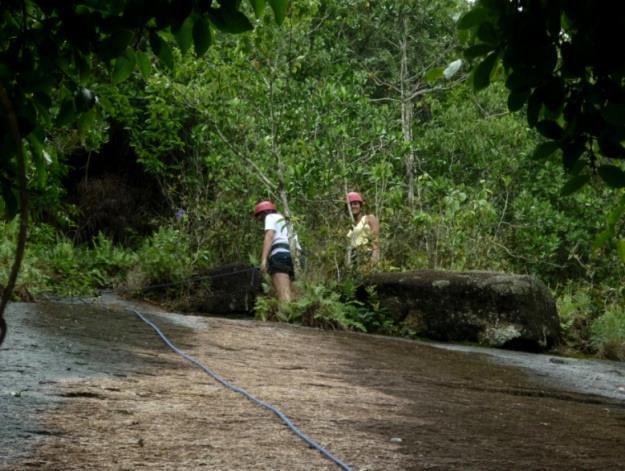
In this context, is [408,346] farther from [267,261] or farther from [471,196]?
[471,196]

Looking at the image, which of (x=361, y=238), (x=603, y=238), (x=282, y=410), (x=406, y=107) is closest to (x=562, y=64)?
(x=603, y=238)

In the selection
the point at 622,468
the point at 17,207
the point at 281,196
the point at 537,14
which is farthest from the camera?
the point at 281,196

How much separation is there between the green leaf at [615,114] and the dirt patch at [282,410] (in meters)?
1.68

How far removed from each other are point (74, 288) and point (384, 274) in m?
4.04

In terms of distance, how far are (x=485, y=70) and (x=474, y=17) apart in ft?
0.51

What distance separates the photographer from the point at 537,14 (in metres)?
2.89

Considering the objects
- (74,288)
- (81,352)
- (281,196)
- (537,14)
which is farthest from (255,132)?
(537,14)

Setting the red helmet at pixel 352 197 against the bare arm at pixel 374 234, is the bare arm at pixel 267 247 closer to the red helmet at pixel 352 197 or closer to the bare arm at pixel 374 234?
the red helmet at pixel 352 197

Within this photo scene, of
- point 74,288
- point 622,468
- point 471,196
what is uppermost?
point 471,196

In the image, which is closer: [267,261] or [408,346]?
[408,346]

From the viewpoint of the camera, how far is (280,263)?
12797 millimetres

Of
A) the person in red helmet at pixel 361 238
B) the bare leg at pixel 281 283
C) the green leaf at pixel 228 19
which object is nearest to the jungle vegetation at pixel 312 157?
the green leaf at pixel 228 19

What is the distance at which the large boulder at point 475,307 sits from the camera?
12.0 m

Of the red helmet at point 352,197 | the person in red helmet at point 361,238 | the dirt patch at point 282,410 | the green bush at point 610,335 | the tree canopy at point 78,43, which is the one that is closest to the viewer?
the tree canopy at point 78,43
